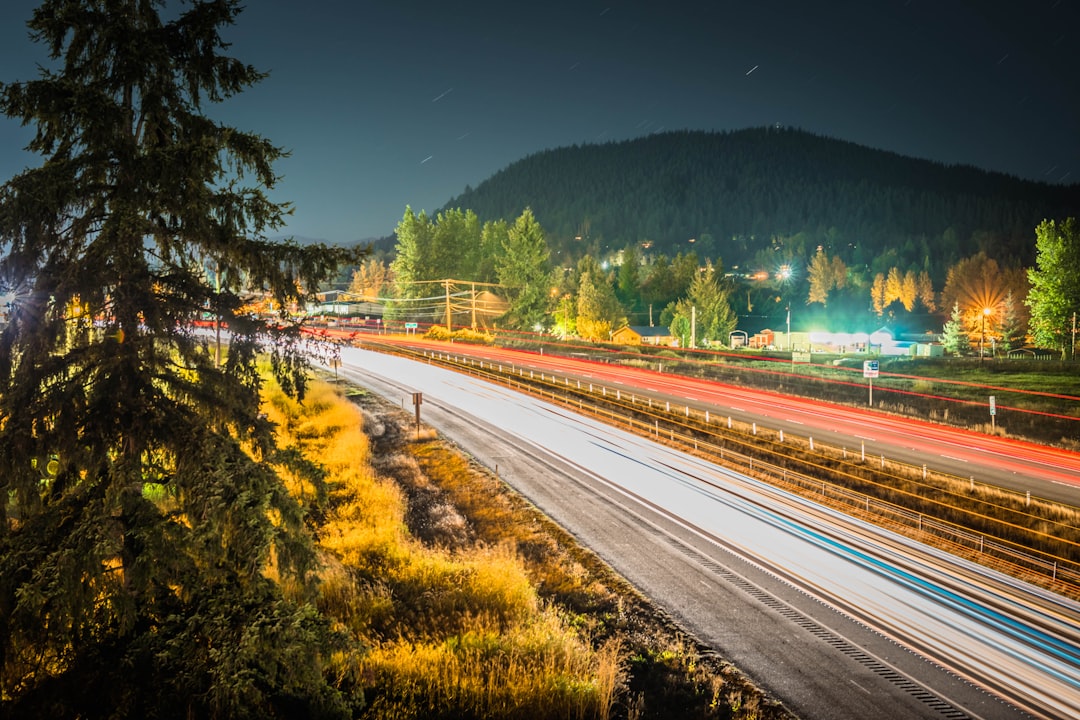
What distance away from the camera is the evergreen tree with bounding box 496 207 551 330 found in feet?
325

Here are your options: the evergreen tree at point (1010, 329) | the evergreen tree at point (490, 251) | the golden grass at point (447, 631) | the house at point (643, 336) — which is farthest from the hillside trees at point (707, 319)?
the golden grass at point (447, 631)

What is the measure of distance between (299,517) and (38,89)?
588 centimetres

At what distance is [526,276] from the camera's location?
99812 millimetres

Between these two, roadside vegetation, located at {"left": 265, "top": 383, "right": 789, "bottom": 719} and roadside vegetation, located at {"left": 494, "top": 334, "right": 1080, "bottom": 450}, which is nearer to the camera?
roadside vegetation, located at {"left": 265, "top": 383, "right": 789, "bottom": 719}

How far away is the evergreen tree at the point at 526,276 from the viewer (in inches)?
3895

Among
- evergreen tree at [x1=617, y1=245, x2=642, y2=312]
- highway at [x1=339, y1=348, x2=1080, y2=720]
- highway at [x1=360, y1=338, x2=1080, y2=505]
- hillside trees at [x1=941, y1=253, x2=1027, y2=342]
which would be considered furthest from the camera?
evergreen tree at [x1=617, y1=245, x2=642, y2=312]

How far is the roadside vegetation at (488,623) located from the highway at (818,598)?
3.59 feet

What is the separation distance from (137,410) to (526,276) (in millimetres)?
92945

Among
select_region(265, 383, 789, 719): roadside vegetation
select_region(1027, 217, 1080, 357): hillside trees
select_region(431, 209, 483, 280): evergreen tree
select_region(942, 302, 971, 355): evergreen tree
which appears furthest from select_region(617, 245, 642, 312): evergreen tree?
select_region(265, 383, 789, 719): roadside vegetation

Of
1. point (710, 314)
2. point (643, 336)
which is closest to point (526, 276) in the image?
point (643, 336)

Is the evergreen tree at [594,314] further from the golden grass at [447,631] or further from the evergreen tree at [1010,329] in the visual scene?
the golden grass at [447,631]

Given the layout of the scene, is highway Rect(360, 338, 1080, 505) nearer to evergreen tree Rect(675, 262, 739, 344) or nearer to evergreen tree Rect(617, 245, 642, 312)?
evergreen tree Rect(675, 262, 739, 344)

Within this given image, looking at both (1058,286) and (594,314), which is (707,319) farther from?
(1058,286)

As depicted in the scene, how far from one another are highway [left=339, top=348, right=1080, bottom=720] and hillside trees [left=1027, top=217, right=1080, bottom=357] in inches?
2434
